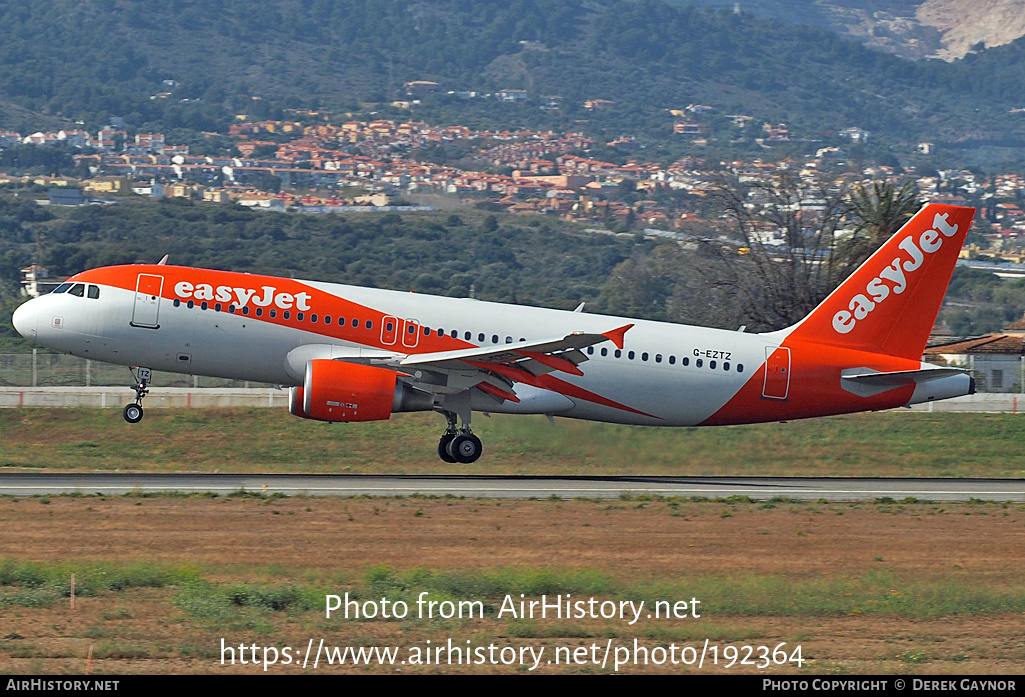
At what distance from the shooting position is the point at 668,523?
26547mm

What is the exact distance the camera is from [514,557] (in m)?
22.3

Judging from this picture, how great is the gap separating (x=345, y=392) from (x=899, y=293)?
46.9 ft

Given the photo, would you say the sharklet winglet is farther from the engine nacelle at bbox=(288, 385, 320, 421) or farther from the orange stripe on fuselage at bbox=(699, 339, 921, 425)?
the engine nacelle at bbox=(288, 385, 320, 421)

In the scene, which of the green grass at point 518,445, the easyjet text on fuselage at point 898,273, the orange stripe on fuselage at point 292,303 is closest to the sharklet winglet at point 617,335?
the orange stripe on fuselage at point 292,303

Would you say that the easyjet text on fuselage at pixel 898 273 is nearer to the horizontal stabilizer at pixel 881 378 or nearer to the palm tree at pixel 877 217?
the horizontal stabilizer at pixel 881 378

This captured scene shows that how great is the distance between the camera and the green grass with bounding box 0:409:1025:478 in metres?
36.1

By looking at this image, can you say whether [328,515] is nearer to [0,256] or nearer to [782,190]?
[782,190]

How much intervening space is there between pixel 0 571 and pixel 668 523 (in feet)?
40.0

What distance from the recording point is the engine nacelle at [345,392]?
31.9 metres

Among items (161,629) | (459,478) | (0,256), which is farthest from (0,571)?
(0,256)

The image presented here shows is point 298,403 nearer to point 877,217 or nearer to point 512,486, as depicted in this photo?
point 512,486

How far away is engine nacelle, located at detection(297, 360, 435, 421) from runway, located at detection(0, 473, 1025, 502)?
62.6 inches

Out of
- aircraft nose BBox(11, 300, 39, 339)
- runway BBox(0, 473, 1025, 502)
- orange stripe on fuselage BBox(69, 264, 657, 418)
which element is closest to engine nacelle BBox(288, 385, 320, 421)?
runway BBox(0, 473, 1025, 502)

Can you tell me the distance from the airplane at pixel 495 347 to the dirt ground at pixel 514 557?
4.98 meters
